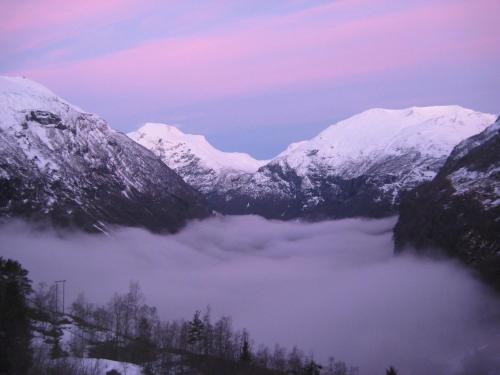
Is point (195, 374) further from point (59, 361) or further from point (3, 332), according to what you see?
point (3, 332)

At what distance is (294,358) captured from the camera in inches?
7421

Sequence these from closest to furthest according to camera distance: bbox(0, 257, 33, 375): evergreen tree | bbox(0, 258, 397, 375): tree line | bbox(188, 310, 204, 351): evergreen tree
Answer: bbox(0, 257, 33, 375): evergreen tree < bbox(0, 258, 397, 375): tree line < bbox(188, 310, 204, 351): evergreen tree

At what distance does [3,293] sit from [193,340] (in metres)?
68.0

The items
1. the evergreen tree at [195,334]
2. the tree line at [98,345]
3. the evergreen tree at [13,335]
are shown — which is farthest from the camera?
the evergreen tree at [195,334]

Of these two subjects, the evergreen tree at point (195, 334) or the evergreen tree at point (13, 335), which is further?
the evergreen tree at point (195, 334)

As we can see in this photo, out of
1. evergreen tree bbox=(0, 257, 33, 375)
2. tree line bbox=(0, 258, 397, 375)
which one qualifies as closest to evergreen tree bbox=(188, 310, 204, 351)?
tree line bbox=(0, 258, 397, 375)

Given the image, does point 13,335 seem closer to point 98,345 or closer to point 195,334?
point 98,345

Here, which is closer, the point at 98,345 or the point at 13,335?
the point at 13,335

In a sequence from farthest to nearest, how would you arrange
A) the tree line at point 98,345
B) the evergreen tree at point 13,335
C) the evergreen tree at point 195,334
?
the evergreen tree at point 195,334 < the tree line at point 98,345 < the evergreen tree at point 13,335

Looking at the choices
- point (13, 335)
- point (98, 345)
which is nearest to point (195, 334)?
point (98, 345)

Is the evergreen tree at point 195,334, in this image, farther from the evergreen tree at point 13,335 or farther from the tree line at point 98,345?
the evergreen tree at point 13,335

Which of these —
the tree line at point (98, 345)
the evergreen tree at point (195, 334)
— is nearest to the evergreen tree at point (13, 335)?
the tree line at point (98, 345)

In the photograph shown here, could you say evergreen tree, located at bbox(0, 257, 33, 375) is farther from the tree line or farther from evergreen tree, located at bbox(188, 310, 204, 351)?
evergreen tree, located at bbox(188, 310, 204, 351)

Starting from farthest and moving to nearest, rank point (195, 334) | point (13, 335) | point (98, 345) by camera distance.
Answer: point (195, 334)
point (98, 345)
point (13, 335)
